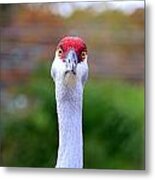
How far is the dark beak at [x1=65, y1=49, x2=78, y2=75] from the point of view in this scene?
1844 millimetres

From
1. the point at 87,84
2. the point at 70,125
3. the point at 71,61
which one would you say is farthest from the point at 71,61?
the point at 70,125

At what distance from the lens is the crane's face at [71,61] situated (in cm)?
184

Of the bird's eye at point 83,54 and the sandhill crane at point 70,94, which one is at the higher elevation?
the bird's eye at point 83,54

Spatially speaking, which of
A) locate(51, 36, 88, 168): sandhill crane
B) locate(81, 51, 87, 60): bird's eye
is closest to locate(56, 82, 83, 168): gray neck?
locate(51, 36, 88, 168): sandhill crane

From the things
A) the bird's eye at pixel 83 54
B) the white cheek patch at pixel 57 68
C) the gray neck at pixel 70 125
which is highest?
the bird's eye at pixel 83 54

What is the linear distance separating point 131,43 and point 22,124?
1.66 feet

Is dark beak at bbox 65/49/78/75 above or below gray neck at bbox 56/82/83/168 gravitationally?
above

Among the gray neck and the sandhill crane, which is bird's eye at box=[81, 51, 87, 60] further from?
the gray neck

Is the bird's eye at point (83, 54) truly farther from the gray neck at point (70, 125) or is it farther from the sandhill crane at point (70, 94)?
the gray neck at point (70, 125)

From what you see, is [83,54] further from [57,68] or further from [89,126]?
Answer: [89,126]

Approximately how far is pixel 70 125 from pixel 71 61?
24 cm

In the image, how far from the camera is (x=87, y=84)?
1.85 meters

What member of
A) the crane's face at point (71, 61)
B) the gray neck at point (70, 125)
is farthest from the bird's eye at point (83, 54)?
the gray neck at point (70, 125)

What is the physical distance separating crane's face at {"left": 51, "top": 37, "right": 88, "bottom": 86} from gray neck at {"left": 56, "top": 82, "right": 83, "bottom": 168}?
0.03 m
